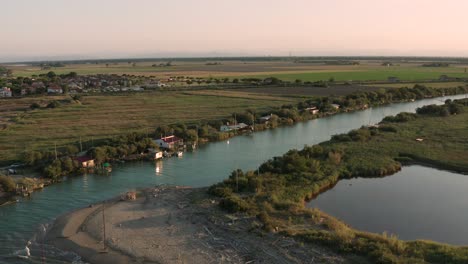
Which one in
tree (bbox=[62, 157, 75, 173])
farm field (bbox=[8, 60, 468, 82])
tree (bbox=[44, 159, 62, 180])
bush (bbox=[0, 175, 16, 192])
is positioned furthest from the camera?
farm field (bbox=[8, 60, 468, 82])

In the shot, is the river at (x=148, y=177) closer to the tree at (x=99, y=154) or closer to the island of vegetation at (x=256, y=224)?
the tree at (x=99, y=154)

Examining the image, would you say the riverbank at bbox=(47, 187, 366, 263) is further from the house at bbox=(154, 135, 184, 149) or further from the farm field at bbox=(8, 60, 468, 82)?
the farm field at bbox=(8, 60, 468, 82)

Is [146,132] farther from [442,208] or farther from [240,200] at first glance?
[442,208]

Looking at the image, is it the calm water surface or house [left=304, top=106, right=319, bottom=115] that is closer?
the calm water surface

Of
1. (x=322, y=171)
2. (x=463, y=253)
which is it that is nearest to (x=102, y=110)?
(x=322, y=171)

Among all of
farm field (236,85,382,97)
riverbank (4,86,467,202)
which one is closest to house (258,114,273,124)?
riverbank (4,86,467,202)

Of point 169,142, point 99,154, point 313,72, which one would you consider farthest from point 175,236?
point 313,72
